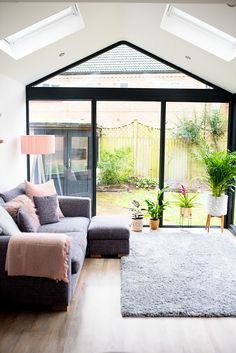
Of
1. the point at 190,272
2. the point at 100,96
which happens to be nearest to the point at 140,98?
the point at 100,96

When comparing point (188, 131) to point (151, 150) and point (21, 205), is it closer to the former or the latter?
point (151, 150)

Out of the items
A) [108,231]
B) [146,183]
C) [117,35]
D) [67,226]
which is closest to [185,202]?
[146,183]

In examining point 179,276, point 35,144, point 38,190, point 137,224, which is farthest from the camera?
point 137,224

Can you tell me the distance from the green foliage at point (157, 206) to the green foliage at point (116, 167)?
23.7 inches

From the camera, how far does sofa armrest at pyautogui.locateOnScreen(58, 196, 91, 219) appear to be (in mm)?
4664

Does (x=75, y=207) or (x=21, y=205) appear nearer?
(x=21, y=205)

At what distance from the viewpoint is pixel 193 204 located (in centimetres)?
555

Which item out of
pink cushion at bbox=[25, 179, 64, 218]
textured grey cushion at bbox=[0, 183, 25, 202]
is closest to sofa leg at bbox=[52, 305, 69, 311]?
textured grey cushion at bbox=[0, 183, 25, 202]

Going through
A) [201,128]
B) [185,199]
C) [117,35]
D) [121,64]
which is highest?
[117,35]

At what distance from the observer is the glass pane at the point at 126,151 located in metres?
5.57

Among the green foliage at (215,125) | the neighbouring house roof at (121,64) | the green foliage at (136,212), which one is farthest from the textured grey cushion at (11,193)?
the green foliage at (215,125)

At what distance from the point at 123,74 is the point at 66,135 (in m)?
1.38

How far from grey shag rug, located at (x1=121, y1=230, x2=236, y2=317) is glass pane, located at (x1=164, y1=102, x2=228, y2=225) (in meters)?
0.78

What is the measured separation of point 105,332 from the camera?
264cm
